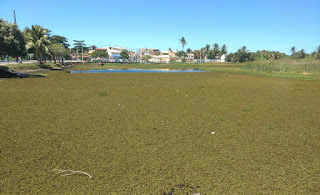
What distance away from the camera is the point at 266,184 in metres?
3.69

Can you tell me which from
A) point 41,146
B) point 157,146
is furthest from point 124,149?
point 41,146

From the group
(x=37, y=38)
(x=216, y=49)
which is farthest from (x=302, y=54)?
(x=37, y=38)

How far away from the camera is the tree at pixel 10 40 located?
25.1 meters

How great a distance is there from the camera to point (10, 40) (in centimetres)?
2567

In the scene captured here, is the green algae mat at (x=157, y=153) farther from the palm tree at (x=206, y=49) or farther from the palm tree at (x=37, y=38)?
the palm tree at (x=206, y=49)

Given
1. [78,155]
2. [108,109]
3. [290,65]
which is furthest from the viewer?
[290,65]

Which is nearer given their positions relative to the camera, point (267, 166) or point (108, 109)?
point (267, 166)

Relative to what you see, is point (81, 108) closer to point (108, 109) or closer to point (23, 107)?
point (108, 109)

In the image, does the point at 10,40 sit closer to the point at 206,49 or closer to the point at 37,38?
the point at 37,38

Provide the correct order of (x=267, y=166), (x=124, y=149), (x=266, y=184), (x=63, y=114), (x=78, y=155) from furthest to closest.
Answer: (x=63, y=114), (x=124, y=149), (x=78, y=155), (x=267, y=166), (x=266, y=184)

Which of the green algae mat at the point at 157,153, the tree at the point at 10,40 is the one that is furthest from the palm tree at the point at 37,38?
the green algae mat at the point at 157,153

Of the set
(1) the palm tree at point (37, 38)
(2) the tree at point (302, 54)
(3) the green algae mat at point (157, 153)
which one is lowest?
(3) the green algae mat at point (157, 153)

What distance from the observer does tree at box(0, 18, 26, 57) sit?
2512 cm

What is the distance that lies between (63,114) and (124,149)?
4.49 metres
